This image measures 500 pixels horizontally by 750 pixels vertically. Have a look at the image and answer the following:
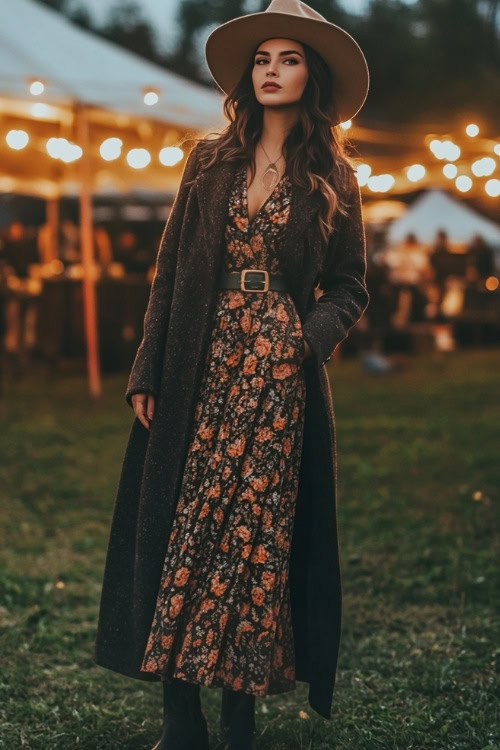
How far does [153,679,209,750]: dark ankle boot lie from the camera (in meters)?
3.02

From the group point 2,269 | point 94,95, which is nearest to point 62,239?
point 2,269

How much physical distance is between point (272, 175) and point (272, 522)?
947mm

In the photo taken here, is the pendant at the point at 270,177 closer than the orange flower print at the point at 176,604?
No

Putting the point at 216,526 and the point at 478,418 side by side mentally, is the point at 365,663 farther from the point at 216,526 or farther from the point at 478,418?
the point at 478,418

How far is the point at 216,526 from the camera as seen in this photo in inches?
113

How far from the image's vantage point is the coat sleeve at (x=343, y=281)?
118 inches

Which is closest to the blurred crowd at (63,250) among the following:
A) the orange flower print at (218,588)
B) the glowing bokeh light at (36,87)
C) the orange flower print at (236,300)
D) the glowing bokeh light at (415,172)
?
the glowing bokeh light at (36,87)

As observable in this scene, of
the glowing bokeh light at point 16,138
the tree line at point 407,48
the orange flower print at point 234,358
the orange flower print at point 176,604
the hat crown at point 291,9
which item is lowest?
the orange flower print at point 176,604

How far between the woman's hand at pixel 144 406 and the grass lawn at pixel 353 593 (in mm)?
1034

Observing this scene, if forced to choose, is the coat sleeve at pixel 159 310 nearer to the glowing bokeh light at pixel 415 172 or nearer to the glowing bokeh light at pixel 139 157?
the glowing bokeh light at pixel 139 157

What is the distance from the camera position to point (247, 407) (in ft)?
9.45

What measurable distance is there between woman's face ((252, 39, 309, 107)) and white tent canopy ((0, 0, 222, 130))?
655 cm

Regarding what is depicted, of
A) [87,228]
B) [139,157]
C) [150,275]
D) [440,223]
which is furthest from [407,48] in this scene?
[87,228]

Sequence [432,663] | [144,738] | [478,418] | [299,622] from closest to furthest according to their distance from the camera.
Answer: [299,622] → [144,738] → [432,663] → [478,418]
